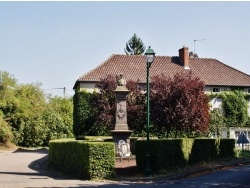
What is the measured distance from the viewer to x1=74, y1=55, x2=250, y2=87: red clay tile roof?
51531 mm

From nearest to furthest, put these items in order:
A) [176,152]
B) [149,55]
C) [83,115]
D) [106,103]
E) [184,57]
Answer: [149,55] < [176,152] < [106,103] < [83,115] < [184,57]

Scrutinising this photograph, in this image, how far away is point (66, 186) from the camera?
643 inches

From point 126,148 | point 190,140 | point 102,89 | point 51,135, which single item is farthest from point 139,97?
point 190,140

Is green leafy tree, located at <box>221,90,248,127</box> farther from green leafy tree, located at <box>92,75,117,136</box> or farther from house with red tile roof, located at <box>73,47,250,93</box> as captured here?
green leafy tree, located at <box>92,75,117,136</box>

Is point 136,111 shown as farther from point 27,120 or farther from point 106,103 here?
point 27,120

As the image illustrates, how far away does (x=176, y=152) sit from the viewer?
21.2 meters

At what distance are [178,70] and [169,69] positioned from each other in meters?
1.10

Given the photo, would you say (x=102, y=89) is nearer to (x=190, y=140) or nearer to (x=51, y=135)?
(x=51, y=135)

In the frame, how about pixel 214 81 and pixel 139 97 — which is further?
pixel 214 81

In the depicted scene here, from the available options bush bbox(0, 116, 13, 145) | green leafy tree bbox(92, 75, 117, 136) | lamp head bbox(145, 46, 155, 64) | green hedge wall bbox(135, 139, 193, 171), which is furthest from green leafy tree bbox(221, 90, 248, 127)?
lamp head bbox(145, 46, 155, 64)

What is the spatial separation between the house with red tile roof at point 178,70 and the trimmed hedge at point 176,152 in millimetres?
26162

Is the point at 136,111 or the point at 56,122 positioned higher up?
the point at 136,111

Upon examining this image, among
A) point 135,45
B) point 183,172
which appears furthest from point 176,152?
point 135,45

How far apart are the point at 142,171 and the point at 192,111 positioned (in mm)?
19622
